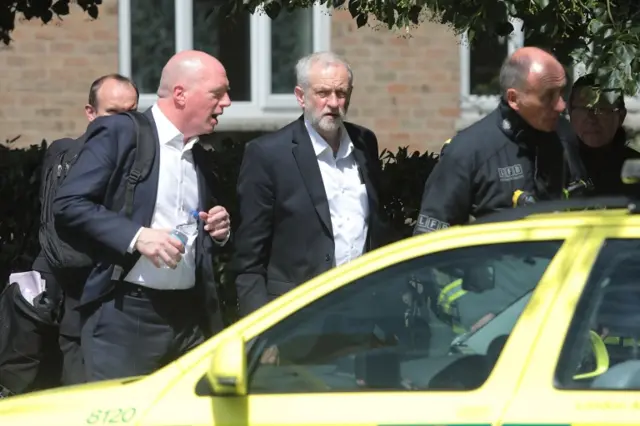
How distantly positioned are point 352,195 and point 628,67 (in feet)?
4.08

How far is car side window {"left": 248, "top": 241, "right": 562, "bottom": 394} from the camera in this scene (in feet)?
12.2

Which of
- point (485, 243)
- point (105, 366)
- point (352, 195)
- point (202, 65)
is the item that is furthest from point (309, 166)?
point (485, 243)

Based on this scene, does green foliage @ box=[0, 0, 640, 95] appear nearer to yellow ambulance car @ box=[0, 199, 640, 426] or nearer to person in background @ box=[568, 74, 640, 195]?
person in background @ box=[568, 74, 640, 195]

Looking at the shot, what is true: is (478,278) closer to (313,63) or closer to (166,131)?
(166,131)

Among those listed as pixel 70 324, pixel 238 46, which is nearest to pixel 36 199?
pixel 70 324

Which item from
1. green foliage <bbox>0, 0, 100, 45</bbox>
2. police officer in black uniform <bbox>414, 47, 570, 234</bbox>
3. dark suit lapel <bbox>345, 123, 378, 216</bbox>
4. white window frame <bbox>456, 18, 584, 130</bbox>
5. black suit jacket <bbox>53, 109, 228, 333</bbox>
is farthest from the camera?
white window frame <bbox>456, 18, 584, 130</bbox>

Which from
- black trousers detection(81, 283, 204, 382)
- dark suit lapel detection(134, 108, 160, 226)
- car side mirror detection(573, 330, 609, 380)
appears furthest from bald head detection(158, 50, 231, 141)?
car side mirror detection(573, 330, 609, 380)

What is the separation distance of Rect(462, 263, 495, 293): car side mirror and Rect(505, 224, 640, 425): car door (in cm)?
24

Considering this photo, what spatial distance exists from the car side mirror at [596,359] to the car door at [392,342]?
6.1 inches

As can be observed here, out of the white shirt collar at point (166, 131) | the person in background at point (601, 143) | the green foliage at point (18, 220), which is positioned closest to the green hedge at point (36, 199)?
the green foliage at point (18, 220)

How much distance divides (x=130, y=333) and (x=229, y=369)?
1627 mm

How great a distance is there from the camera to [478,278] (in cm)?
379

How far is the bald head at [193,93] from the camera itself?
5223 mm

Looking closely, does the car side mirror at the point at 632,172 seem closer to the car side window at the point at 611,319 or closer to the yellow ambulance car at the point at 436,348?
the yellow ambulance car at the point at 436,348
